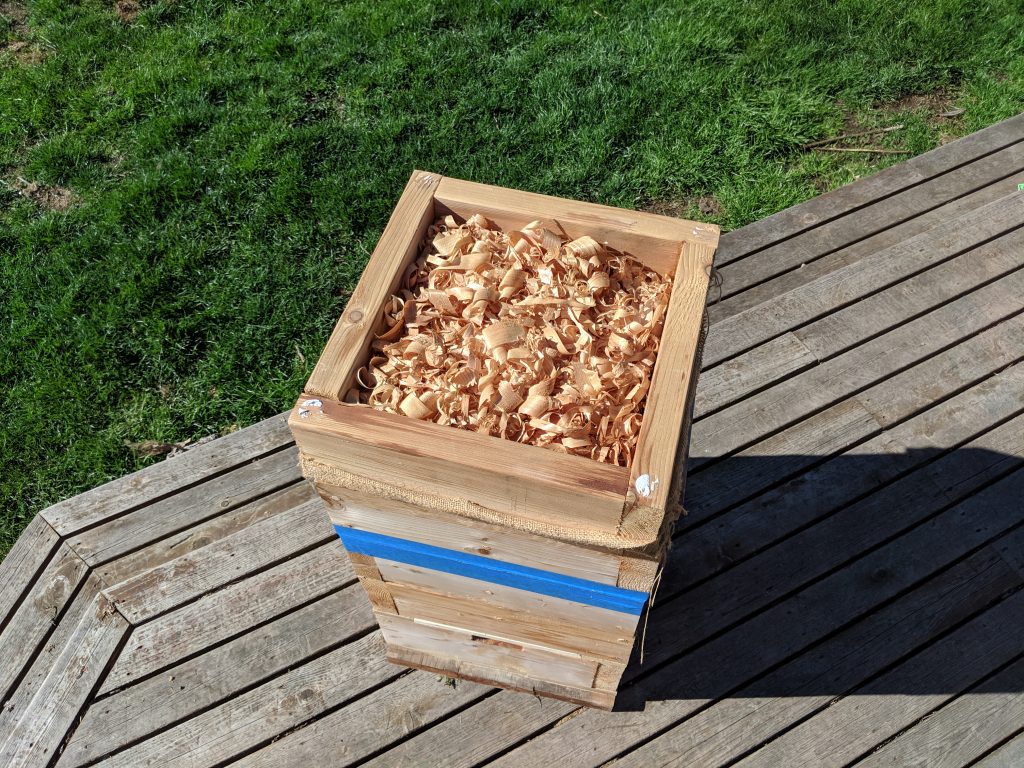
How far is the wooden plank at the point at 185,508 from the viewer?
93.1 inches

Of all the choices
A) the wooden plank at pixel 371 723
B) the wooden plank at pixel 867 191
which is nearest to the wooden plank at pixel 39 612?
the wooden plank at pixel 371 723

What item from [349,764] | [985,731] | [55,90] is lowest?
[985,731]

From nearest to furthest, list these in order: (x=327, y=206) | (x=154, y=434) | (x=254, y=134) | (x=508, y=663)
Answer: (x=508, y=663) < (x=154, y=434) < (x=327, y=206) < (x=254, y=134)

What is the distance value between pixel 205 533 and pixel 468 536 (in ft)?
4.09

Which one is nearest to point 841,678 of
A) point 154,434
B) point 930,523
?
point 930,523

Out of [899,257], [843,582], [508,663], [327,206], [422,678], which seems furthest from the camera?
[327,206]

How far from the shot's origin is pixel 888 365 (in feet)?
8.87

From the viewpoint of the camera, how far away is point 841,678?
219cm

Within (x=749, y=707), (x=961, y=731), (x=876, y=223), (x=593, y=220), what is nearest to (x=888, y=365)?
(x=876, y=223)

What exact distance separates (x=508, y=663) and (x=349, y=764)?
0.48m

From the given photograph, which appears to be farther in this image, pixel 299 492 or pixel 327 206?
pixel 327 206

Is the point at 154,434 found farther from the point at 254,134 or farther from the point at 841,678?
the point at 841,678

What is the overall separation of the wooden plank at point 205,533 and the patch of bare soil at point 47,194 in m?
1.71

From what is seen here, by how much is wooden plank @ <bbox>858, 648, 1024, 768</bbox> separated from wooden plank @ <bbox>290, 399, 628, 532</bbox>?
4.39 ft
